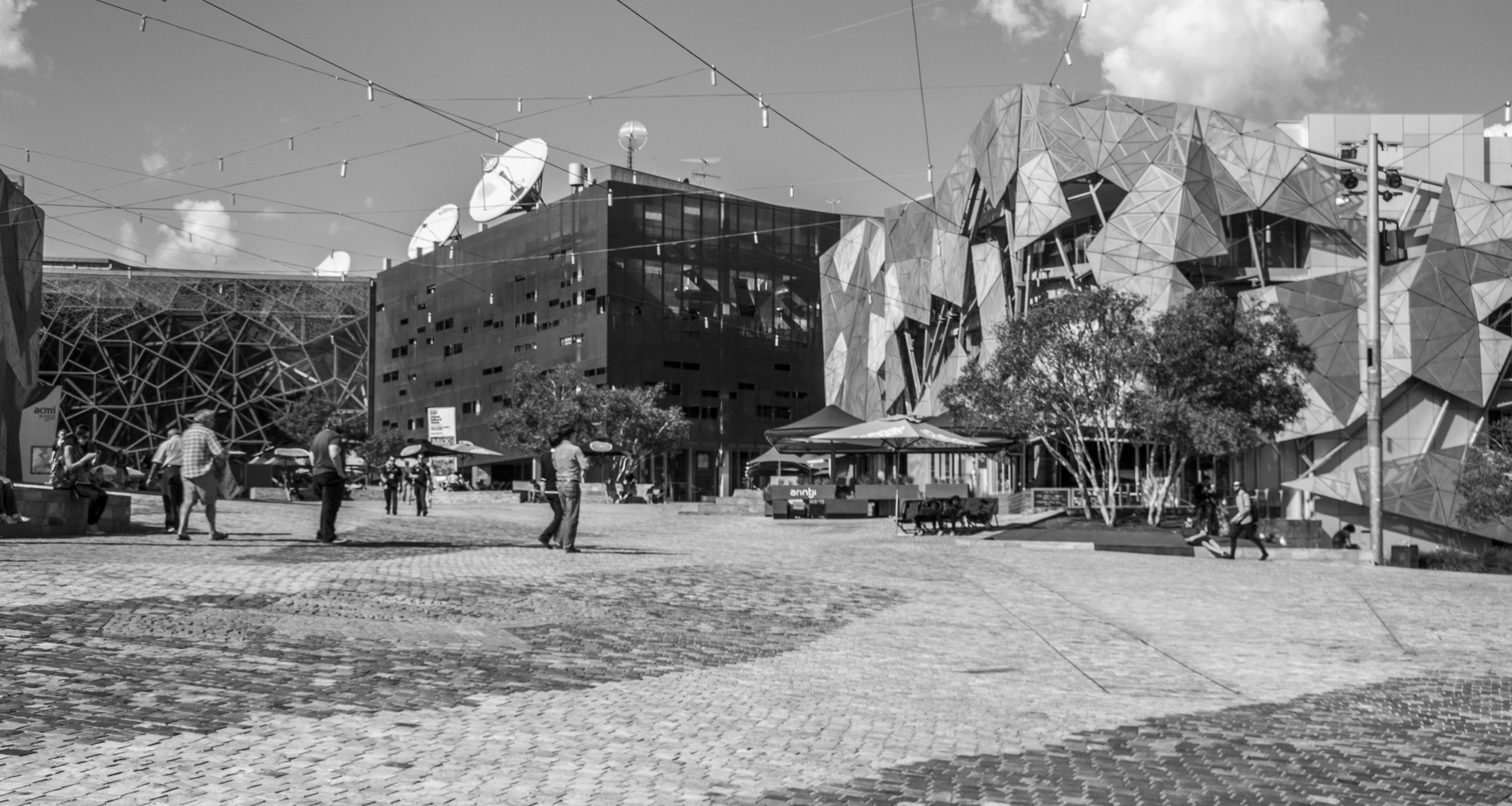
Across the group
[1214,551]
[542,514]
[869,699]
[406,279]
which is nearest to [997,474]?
[542,514]

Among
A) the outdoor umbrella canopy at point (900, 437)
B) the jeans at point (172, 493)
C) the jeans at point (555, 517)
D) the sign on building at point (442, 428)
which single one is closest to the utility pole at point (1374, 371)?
the outdoor umbrella canopy at point (900, 437)

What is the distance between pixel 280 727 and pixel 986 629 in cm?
597

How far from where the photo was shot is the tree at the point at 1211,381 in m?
25.0

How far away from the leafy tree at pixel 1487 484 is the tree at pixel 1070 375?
9.78 meters

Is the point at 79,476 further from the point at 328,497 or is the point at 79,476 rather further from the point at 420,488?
the point at 420,488

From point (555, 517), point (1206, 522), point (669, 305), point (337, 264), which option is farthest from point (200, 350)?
point (555, 517)

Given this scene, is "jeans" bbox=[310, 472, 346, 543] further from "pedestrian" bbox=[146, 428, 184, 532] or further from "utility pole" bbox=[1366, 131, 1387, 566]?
"utility pole" bbox=[1366, 131, 1387, 566]

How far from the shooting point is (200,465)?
49.5 ft

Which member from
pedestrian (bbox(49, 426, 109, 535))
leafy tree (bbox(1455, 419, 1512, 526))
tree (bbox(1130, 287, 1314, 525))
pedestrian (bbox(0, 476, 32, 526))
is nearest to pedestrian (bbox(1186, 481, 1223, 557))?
tree (bbox(1130, 287, 1314, 525))

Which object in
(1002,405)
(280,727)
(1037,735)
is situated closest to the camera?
(280,727)

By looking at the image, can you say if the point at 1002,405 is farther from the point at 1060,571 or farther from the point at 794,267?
the point at 794,267

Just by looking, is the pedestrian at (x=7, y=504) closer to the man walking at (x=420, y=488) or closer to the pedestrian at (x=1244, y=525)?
the man walking at (x=420, y=488)

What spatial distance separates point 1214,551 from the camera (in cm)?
1956

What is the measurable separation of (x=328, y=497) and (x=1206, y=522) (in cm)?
1583
